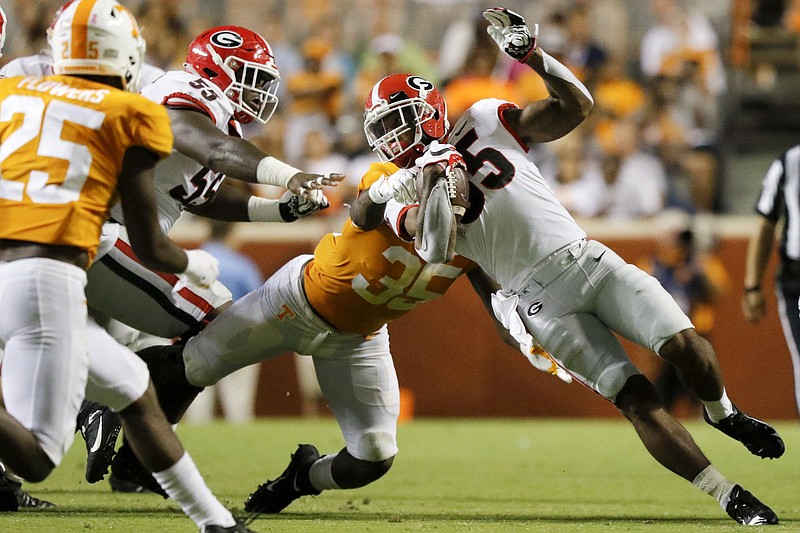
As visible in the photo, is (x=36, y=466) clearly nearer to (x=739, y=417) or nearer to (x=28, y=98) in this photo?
(x=28, y=98)

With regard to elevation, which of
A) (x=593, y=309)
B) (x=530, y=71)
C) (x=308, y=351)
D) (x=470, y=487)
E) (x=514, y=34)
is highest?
(x=514, y=34)

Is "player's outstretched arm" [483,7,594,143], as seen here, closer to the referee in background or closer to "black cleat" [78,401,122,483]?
"black cleat" [78,401,122,483]

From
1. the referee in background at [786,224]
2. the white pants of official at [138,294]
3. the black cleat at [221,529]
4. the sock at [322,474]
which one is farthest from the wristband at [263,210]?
the referee in background at [786,224]

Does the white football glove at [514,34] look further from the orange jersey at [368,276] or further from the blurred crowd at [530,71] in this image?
the blurred crowd at [530,71]

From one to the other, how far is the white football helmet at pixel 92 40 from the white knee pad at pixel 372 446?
1.94 metres

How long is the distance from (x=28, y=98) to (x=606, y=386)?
7.73ft

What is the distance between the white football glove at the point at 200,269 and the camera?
402cm

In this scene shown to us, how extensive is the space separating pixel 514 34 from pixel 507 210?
687 millimetres

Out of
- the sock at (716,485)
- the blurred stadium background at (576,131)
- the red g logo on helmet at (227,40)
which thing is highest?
the red g logo on helmet at (227,40)

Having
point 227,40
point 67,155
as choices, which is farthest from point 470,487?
point 67,155

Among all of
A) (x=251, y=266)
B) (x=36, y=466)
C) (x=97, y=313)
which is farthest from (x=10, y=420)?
(x=251, y=266)

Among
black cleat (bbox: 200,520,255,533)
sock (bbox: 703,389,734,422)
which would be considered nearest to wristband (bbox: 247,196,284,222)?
black cleat (bbox: 200,520,255,533)

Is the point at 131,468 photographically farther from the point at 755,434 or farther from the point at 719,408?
the point at 755,434

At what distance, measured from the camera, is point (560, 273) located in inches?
190
